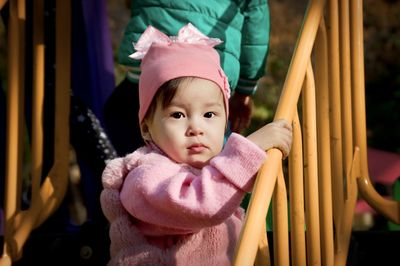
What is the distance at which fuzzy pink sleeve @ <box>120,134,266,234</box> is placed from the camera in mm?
1775

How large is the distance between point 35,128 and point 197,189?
114cm

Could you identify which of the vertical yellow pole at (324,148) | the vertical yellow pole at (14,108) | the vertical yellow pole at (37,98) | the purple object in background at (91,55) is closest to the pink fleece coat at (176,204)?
the vertical yellow pole at (324,148)

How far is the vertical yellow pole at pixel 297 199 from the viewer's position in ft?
6.33

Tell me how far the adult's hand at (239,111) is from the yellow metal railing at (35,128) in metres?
0.61

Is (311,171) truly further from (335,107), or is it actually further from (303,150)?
(335,107)

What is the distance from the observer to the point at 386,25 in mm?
6406

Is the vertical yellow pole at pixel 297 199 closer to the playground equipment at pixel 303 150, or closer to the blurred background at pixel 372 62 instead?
the playground equipment at pixel 303 150

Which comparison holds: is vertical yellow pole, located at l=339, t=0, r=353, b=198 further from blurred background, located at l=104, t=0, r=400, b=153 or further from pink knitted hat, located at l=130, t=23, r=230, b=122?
blurred background, located at l=104, t=0, r=400, b=153

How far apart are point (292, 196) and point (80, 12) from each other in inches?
65.5

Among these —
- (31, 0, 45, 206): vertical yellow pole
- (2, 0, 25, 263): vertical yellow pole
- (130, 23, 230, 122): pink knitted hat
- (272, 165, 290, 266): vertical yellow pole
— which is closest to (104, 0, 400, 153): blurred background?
(31, 0, 45, 206): vertical yellow pole

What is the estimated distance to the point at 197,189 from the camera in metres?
1.82

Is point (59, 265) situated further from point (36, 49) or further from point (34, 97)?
point (36, 49)

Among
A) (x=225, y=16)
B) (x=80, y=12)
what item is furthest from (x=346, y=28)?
(x=80, y=12)

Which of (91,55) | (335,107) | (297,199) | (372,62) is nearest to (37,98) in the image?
(91,55)
